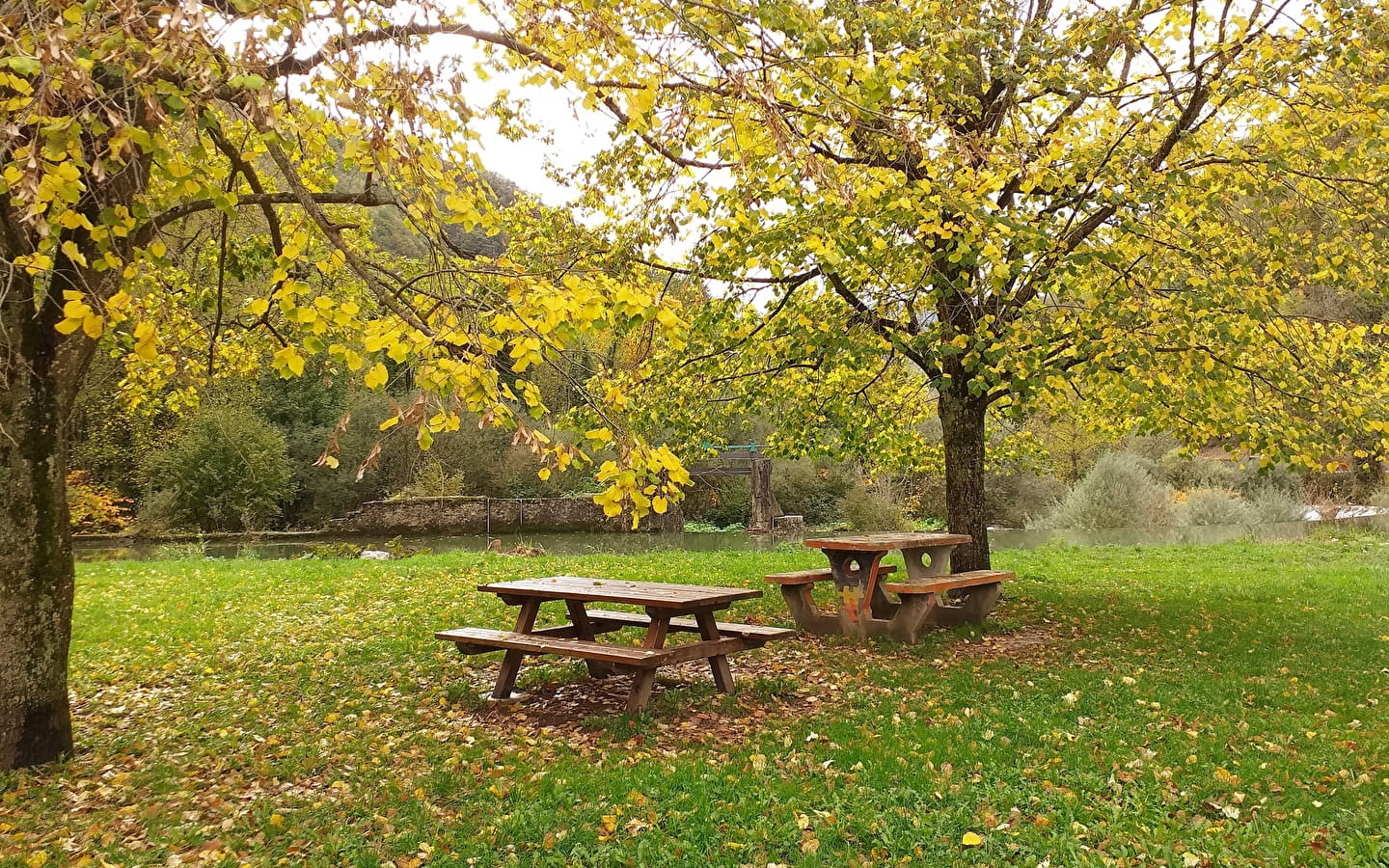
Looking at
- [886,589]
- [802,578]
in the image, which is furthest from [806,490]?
[802,578]

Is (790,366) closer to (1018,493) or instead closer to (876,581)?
(876,581)

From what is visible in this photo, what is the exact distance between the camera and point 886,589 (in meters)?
7.56

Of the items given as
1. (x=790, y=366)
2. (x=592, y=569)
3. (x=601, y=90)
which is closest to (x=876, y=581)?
(x=790, y=366)

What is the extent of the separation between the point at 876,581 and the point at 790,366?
2.89 m

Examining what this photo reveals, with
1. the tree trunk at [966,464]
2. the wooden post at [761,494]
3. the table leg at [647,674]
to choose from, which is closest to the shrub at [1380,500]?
the wooden post at [761,494]

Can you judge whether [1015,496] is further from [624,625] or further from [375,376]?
[375,376]

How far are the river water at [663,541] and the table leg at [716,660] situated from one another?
11.9m

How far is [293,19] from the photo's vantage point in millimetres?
Answer: 3115

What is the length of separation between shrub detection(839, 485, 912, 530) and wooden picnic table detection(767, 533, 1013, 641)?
14240mm

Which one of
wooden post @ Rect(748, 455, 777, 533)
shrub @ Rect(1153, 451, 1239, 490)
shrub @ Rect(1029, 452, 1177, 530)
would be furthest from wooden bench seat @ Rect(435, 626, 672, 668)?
shrub @ Rect(1153, 451, 1239, 490)

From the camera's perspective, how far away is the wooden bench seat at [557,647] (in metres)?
5.15

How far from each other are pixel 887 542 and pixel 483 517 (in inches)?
829

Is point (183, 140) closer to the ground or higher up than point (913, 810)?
higher up

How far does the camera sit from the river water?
58.6ft
